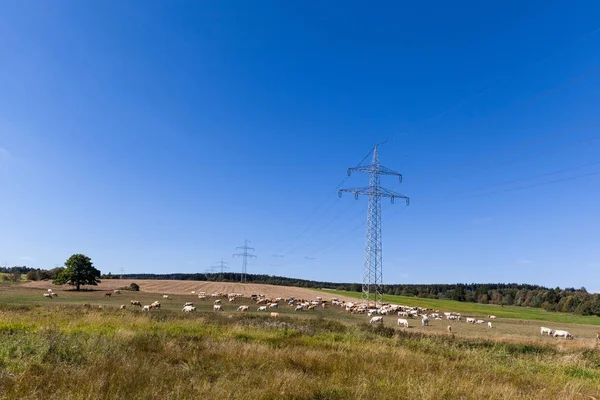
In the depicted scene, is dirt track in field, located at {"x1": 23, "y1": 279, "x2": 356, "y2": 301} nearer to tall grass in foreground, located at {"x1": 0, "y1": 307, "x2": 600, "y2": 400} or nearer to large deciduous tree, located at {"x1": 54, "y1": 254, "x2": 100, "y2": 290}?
large deciduous tree, located at {"x1": 54, "y1": 254, "x2": 100, "y2": 290}

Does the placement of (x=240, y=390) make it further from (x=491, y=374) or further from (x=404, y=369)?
(x=491, y=374)

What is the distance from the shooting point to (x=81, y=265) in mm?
96750

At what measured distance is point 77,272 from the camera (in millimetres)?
95562

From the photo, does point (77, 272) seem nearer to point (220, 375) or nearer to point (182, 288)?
point (182, 288)

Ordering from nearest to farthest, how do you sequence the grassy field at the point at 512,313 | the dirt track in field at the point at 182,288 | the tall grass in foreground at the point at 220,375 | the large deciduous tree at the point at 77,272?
the tall grass in foreground at the point at 220,375
the grassy field at the point at 512,313
the large deciduous tree at the point at 77,272
the dirt track in field at the point at 182,288

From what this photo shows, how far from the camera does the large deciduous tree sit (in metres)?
94.7

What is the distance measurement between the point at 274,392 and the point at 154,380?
260cm

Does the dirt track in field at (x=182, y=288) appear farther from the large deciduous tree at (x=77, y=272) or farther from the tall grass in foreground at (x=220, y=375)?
the tall grass in foreground at (x=220, y=375)

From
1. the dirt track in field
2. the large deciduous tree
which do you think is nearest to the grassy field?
the dirt track in field

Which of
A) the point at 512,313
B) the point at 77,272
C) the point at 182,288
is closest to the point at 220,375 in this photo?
the point at 77,272

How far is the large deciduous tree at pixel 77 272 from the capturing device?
311ft

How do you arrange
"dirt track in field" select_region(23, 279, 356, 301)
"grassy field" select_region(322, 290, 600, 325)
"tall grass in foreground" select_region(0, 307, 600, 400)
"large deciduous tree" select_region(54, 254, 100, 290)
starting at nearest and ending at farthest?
"tall grass in foreground" select_region(0, 307, 600, 400) → "grassy field" select_region(322, 290, 600, 325) → "large deciduous tree" select_region(54, 254, 100, 290) → "dirt track in field" select_region(23, 279, 356, 301)

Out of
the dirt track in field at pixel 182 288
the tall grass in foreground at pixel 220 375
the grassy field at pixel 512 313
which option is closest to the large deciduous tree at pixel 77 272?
the dirt track in field at pixel 182 288

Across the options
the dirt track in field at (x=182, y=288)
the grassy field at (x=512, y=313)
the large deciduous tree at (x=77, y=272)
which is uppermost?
the large deciduous tree at (x=77, y=272)
